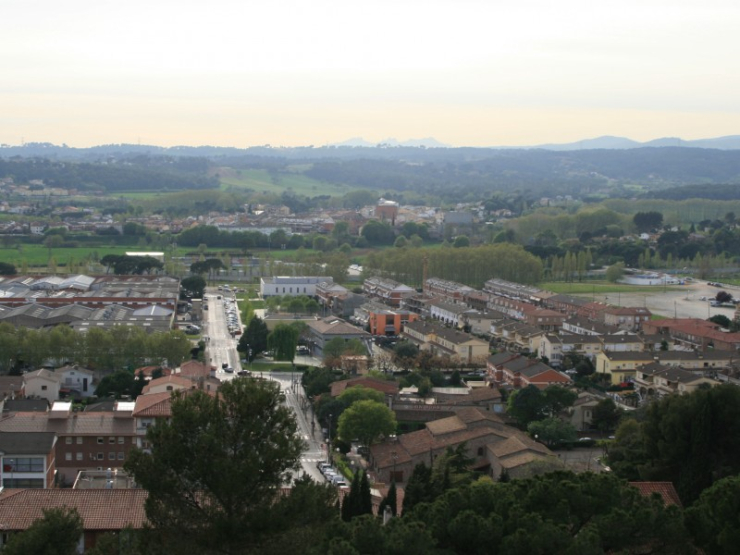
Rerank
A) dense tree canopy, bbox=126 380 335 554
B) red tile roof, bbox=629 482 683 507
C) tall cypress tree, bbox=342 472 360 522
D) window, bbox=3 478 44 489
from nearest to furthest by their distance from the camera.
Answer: dense tree canopy, bbox=126 380 335 554
tall cypress tree, bbox=342 472 360 522
red tile roof, bbox=629 482 683 507
window, bbox=3 478 44 489

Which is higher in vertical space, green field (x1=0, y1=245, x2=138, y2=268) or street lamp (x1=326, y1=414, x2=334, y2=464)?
street lamp (x1=326, y1=414, x2=334, y2=464)

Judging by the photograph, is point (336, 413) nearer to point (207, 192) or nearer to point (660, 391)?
point (660, 391)

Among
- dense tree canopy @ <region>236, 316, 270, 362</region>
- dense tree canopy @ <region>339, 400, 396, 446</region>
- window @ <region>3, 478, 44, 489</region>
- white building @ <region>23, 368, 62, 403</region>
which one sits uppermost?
window @ <region>3, 478, 44, 489</region>

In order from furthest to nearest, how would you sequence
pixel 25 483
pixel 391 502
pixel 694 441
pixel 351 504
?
pixel 25 483 → pixel 694 441 → pixel 391 502 → pixel 351 504

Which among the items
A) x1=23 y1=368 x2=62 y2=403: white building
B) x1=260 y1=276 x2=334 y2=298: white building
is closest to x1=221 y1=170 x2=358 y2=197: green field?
x1=260 y1=276 x2=334 y2=298: white building

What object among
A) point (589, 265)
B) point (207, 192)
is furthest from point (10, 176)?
point (589, 265)

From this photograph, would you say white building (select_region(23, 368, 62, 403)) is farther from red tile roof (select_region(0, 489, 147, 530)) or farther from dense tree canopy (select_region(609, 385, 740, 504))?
dense tree canopy (select_region(609, 385, 740, 504))

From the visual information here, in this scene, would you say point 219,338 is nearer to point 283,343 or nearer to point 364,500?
point 283,343

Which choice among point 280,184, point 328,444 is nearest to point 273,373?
point 328,444
